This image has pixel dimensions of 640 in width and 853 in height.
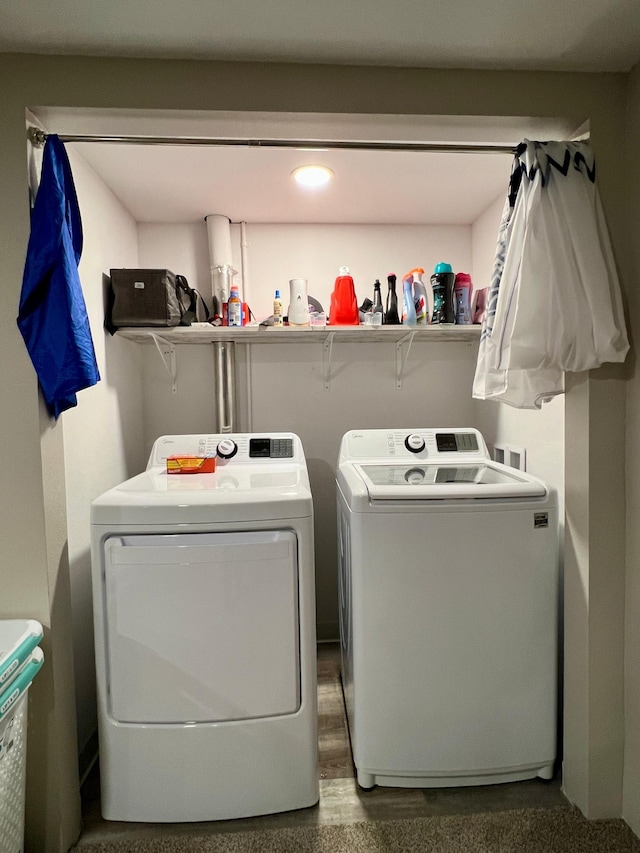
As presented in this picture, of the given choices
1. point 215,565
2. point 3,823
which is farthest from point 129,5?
point 3,823

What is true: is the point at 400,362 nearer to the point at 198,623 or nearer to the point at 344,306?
the point at 344,306

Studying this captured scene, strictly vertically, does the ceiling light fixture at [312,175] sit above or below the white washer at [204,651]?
above

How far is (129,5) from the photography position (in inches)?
43.9

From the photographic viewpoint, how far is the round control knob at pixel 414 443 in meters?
2.20

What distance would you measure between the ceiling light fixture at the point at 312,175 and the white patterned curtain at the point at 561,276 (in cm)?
89

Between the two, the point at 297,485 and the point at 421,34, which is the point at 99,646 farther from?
the point at 421,34

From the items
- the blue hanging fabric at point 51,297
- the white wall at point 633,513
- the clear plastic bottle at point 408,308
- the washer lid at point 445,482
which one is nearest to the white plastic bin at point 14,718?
the blue hanging fabric at point 51,297

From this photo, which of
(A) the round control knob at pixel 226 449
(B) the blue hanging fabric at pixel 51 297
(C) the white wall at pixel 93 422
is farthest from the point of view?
(A) the round control knob at pixel 226 449

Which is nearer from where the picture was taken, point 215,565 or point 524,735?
point 215,565

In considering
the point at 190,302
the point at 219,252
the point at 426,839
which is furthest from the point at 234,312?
the point at 426,839

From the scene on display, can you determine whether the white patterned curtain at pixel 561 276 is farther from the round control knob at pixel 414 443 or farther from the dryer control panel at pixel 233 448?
the dryer control panel at pixel 233 448

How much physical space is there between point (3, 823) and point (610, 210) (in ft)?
7.75

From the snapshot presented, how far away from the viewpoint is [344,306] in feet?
7.25

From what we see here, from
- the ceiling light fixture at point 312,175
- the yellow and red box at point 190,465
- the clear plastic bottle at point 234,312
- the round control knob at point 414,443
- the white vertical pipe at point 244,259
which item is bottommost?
the yellow and red box at point 190,465
